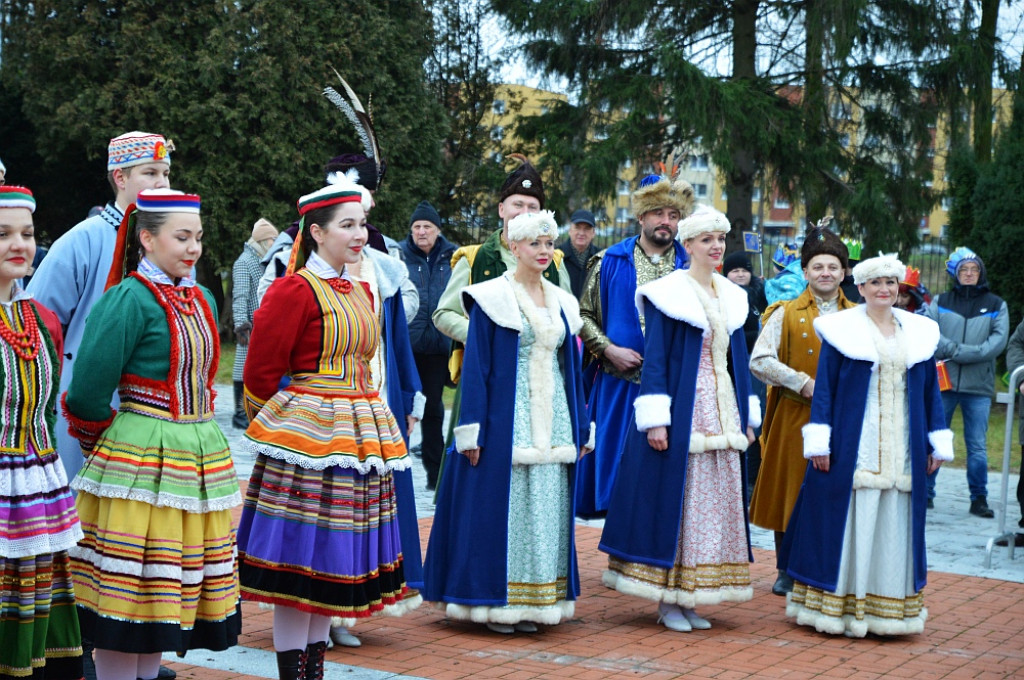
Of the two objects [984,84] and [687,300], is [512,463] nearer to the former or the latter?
[687,300]

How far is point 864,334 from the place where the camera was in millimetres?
6273

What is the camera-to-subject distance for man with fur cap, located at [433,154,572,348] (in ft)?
21.1

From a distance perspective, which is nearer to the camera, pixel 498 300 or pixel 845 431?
pixel 498 300

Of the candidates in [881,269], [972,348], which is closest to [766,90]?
[972,348]

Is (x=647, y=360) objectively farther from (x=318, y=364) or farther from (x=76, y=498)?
(x=76, y=498)

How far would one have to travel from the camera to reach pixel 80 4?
1016 inches

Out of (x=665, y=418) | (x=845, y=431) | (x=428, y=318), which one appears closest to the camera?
(x=665, y=418)

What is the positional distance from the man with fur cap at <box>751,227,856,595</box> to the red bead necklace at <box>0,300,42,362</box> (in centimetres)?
423

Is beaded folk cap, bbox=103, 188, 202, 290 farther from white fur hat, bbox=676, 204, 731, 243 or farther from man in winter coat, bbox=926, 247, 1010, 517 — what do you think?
man in winter coat, bbox=926, 247, 1010, 517

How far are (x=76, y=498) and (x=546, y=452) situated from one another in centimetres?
238

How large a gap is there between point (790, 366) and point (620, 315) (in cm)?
98

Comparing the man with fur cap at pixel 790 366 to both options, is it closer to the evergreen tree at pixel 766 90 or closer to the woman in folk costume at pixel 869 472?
the woman in folk costume at pixel 869 472

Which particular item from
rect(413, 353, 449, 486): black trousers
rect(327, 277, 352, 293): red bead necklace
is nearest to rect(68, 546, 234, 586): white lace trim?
rect(327, 277, 352, 293): red bead necklace

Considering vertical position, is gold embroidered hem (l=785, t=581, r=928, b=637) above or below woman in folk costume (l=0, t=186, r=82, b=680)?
below
